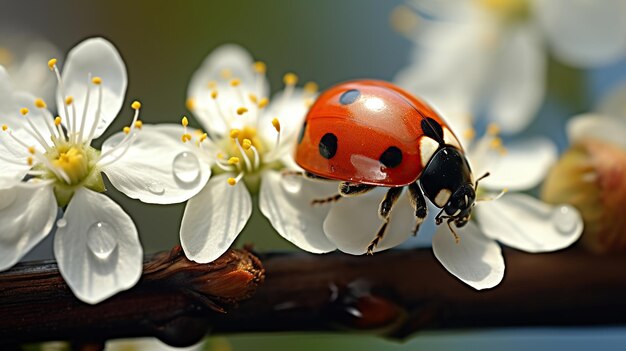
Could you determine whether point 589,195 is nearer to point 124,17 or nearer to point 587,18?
point 587,18

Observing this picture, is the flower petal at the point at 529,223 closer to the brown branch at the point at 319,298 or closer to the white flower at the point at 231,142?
the brown branch at the point at 319,298

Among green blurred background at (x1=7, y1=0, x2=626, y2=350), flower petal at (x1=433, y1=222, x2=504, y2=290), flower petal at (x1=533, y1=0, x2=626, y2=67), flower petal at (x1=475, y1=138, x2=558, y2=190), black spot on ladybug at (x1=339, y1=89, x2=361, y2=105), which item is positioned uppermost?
flower petal at (x1=533, y1=0, x2=626, y2=67)

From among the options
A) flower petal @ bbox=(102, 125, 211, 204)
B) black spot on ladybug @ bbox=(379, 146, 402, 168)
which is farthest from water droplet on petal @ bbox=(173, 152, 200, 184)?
black spot on ladybug @ bbox=(379, 146, 402, 168)

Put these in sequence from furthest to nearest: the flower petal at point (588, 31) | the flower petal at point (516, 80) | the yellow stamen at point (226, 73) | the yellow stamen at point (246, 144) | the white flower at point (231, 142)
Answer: the flower petal at point (516, 80) < the flower petal at point (588, 31) < the yellow stamen at point (226, 73) < the yellow stamen at point (246, 144) < the white flower at point (231, 142)

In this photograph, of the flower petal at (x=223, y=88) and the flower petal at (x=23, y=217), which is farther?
the flower petal at (x=223, y=88)

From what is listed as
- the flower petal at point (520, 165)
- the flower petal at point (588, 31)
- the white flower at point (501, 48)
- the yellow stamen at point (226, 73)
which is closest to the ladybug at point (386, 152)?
the flower petal at point (520, 165)

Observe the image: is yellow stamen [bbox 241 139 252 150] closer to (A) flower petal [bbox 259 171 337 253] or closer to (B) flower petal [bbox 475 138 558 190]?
(A) flower petal [bbox 259 171 337 253]

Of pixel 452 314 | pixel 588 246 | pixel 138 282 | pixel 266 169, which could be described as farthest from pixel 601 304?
pixel 138 282
